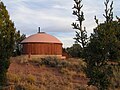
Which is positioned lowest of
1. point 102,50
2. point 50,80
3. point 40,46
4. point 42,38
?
point 50,80

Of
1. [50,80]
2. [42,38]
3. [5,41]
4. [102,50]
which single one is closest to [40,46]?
[42,38]

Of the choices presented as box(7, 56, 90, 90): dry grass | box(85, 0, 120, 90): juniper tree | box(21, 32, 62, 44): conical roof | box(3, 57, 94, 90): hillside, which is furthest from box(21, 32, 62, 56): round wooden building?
box(85, 0, 120, 90): juniper tree

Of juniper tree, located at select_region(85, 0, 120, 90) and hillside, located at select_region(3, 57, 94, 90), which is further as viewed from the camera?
hillside, located at select_region(3, 57, 94, 90)

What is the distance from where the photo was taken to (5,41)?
68.2 ft

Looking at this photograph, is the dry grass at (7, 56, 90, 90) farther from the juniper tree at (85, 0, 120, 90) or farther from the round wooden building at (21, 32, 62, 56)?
the round wooden building at (21, 32, 62, 56)

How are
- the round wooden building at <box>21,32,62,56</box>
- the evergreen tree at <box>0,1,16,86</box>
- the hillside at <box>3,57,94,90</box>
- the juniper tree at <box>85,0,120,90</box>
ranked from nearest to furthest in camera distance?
the juniper tree at <box>85,0,120,90</box>, the evergreen tree at <box>0,1,16,86</box>, the hillside at <box>3,57,94,90</box>, the round wooden building at <box>21,32,62,56</box>

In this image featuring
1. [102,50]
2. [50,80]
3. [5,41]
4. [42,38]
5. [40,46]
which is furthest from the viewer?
[42,38]

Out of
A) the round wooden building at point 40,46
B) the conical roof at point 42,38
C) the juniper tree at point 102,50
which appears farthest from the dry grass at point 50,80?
the conical roof at point 42,38

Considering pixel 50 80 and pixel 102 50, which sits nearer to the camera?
pixel 102 50

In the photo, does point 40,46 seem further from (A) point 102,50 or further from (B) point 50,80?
(A) point 102,50

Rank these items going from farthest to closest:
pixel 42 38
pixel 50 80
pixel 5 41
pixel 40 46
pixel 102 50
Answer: pixel 42 38 < pixel 40 46 < pixel 50 80 < pixel 5 41 < pixel 102 50

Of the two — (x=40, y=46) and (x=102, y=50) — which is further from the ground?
(x=40, y=46)

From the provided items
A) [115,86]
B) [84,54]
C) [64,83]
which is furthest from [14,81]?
[84,54]

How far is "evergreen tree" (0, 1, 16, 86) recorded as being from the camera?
2077cm
